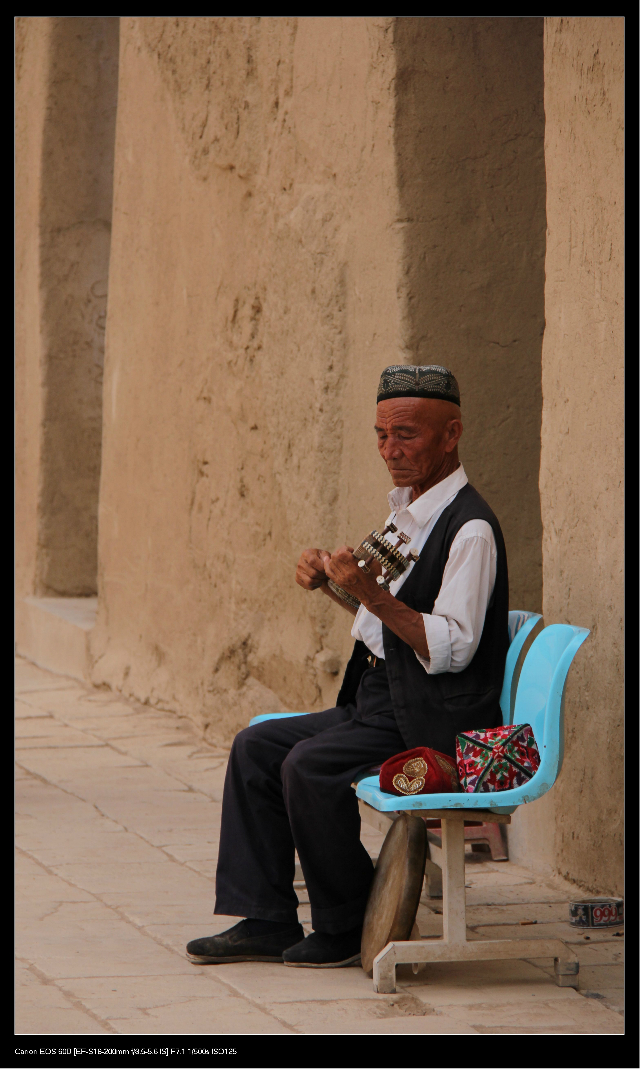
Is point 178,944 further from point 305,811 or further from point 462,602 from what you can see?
point 462,602

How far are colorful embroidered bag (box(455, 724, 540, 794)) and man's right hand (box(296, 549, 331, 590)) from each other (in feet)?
1.97

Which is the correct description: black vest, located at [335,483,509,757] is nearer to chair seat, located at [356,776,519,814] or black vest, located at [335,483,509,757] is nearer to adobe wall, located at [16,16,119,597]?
chair seat, located at [356,776,519,814]

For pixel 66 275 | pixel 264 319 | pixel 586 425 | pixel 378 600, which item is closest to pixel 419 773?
pixel 378 600

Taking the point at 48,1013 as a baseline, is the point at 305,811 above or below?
above

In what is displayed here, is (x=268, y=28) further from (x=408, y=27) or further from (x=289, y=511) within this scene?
(x=289, y=511)

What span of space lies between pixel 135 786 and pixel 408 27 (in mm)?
3038

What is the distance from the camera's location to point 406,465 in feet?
11.4

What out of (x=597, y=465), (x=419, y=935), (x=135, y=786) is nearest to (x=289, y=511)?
(x=135, y=786)

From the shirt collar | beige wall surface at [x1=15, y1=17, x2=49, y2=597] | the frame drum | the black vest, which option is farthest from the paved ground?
beige wall surface at [x1=15, y1=17, x2=49, y2=597]

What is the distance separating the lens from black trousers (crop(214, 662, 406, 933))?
3406 mm

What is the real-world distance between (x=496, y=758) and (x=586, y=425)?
1188mm

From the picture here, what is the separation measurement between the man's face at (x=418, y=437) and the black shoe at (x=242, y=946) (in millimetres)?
1202

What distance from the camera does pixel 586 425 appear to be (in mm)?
3957

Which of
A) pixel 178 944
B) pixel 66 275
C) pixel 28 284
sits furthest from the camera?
pixel 28 284
